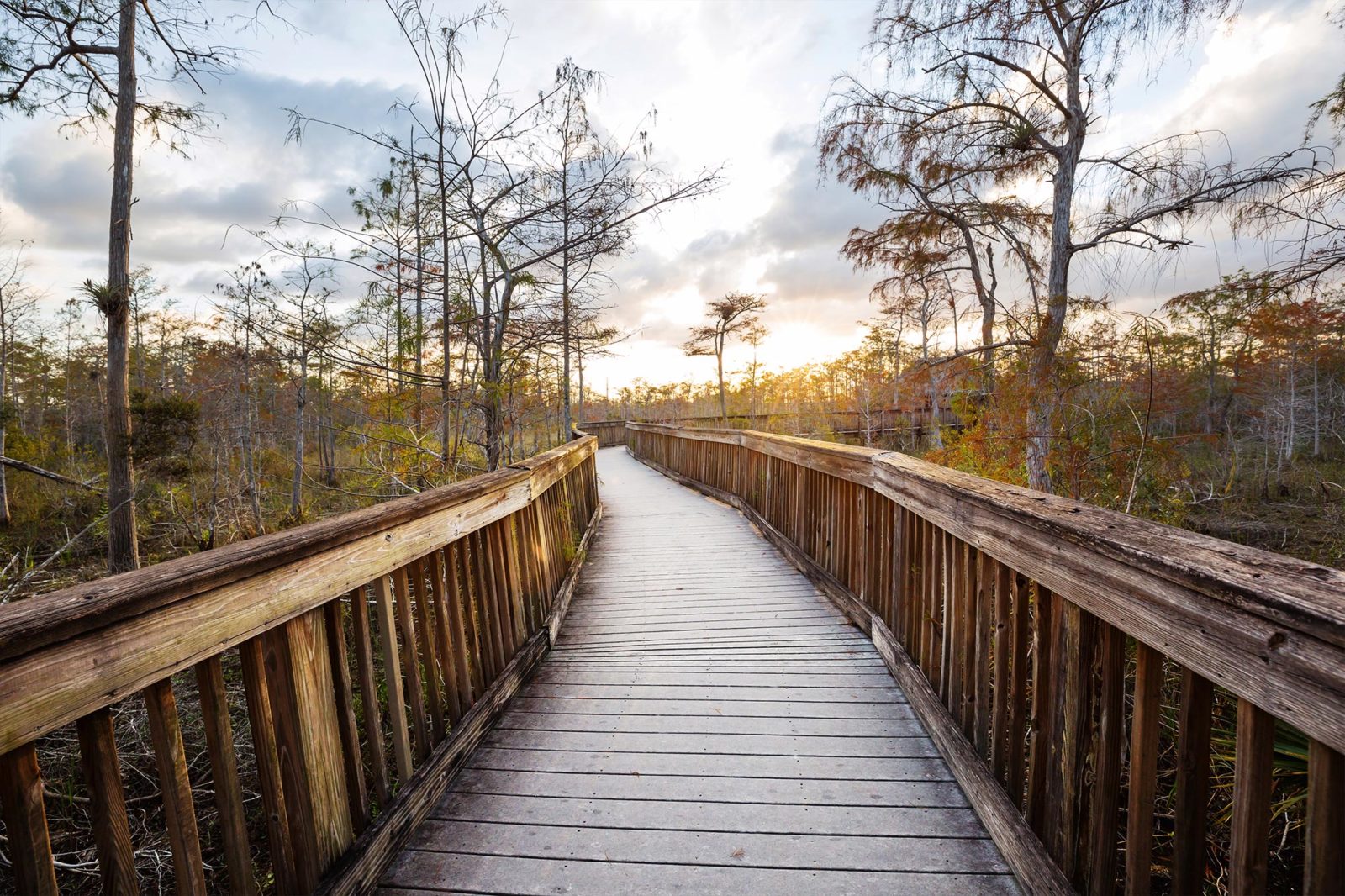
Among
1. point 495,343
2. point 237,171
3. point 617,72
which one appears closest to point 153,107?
point 237,171

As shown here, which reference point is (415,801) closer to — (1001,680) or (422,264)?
(1001,680)

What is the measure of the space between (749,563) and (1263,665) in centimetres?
458

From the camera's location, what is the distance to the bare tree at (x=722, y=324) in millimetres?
24516

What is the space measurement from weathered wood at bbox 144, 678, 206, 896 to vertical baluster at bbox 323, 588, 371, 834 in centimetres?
48

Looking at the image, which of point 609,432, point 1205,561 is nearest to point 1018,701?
point 1205,561

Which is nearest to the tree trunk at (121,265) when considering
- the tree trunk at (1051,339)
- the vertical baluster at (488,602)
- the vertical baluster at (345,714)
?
the vertical baluster at (488,602)

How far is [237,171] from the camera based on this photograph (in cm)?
683

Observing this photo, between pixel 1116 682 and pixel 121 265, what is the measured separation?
1294 cm

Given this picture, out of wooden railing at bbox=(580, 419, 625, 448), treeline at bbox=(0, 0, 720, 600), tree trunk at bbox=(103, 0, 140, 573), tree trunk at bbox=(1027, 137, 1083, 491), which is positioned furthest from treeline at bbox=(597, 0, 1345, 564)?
wooden railing at bbox=(580, 419, 625, 448)

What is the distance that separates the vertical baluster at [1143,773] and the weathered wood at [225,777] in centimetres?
200

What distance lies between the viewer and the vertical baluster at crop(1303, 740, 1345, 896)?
86 centimetres

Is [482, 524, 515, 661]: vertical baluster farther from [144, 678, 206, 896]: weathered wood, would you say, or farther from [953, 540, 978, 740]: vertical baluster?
[953, 540, 978, 740]: vertical baluster

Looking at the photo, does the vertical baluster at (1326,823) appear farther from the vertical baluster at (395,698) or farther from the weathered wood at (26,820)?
the vertical baluster at (395,698)

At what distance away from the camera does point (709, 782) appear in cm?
224
